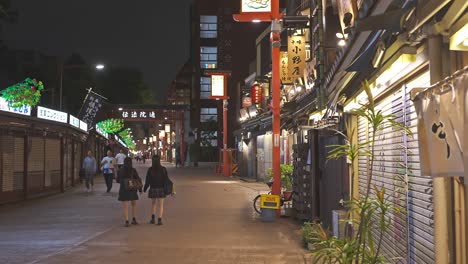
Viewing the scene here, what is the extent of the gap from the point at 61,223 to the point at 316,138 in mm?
6713

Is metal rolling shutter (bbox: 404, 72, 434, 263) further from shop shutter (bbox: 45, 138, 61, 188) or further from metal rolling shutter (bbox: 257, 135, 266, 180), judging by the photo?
metal rolling shutter (bbox: 257, 135, 266, 180)

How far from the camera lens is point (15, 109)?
1841 centimetres

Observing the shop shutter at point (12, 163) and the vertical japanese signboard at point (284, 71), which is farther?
the vertical japanese signboard at point (284, 71)

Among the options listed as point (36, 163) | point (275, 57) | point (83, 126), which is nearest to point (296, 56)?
point (275, 57)

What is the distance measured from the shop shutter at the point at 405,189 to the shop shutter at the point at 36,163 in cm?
1572

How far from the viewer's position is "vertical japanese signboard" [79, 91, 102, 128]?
1292 inches

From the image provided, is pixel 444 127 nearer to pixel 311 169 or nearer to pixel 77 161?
pixel 311 169

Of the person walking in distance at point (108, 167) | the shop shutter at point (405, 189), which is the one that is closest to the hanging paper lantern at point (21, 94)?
the person walking in distance at point (108, 167)

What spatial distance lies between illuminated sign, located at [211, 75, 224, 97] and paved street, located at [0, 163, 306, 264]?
23.7 meters

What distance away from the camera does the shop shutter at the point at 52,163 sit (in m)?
22.4

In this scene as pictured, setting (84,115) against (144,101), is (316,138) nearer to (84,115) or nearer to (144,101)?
(84,115)

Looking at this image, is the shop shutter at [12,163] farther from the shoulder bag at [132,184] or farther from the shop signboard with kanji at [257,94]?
the shop signboard with kanji at [257,94]

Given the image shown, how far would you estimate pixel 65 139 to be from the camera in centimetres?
2541

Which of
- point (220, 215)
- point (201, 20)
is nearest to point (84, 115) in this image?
point (220, 215)
